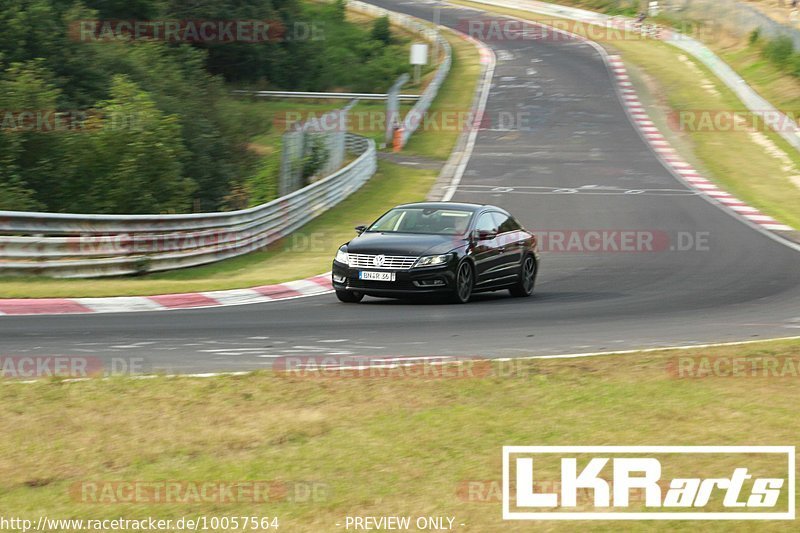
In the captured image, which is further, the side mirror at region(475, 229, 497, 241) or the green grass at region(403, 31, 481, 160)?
the green grass at region(403, 31, 481, 160)

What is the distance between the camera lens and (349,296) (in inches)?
600

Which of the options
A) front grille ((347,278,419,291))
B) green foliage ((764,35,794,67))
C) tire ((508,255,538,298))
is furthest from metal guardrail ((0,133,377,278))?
green foliage ((764,35,794,67))

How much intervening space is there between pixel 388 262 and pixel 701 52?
4103 centimetres

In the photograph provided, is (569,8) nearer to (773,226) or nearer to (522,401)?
(773,226)

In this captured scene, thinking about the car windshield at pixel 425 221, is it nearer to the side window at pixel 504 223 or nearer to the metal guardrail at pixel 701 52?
the side window at pixel 504 223

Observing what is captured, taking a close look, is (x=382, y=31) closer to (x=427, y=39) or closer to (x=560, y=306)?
(x=427, y=39)

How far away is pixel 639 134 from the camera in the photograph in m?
39.2

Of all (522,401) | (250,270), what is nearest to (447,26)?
(250,270)

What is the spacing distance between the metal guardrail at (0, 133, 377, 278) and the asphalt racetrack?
1836mm

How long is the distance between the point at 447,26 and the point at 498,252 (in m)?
50.5

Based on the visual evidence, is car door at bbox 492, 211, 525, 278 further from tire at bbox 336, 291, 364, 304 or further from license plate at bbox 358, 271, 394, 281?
tire at bbox 336, 291, 364, 304

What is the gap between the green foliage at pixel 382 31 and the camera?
62.0 metres

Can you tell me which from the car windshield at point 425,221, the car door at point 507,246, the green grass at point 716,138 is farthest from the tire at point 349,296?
the green grass at point 716,138

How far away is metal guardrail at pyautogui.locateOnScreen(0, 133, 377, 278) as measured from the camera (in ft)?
54.1
